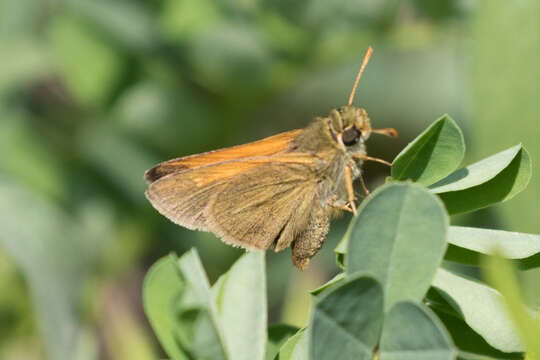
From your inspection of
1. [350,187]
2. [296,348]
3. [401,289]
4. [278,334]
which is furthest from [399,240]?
[350,187]

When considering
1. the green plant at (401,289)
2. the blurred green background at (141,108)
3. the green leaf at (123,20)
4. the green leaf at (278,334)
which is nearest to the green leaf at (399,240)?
the green plant at (401,289)

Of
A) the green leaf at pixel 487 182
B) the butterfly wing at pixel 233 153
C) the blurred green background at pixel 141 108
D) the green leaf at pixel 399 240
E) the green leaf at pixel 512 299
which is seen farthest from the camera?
the blurred green background at pixel 141 108

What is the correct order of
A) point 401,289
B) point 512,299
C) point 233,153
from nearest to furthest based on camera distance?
1. point 512,299
2. point 401,289
3. point 233,153

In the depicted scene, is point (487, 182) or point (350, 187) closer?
point (487, 182)

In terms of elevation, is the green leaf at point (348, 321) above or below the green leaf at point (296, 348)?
above

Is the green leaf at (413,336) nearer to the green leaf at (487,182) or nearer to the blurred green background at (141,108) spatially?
the green leaf at (487,182)

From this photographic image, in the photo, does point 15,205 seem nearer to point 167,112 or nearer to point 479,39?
point 167,112

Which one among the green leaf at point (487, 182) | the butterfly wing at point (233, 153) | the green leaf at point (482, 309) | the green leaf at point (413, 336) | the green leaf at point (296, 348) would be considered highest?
the butterfly wing at point (233, 153)

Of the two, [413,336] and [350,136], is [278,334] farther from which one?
[350,136]
